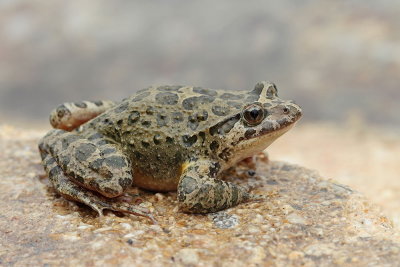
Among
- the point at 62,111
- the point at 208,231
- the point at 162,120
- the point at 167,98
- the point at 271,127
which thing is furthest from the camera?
the point at 62,111

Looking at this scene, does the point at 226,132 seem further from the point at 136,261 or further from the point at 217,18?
the point at 217,18

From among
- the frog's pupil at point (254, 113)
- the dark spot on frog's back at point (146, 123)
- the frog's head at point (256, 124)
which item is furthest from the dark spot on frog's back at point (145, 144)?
the frog's pupil at point (254, 113)

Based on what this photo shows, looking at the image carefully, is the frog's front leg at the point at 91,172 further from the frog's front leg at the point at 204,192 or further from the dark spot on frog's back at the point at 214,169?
the dark spot on frog's back at the point at 214,169

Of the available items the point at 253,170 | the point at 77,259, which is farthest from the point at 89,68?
the point at 77,259

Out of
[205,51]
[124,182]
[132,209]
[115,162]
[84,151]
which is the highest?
[205,51]

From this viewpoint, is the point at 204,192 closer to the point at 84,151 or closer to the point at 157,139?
the point at 157,139

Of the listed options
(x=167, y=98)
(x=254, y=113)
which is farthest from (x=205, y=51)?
(x=254, y=113)
